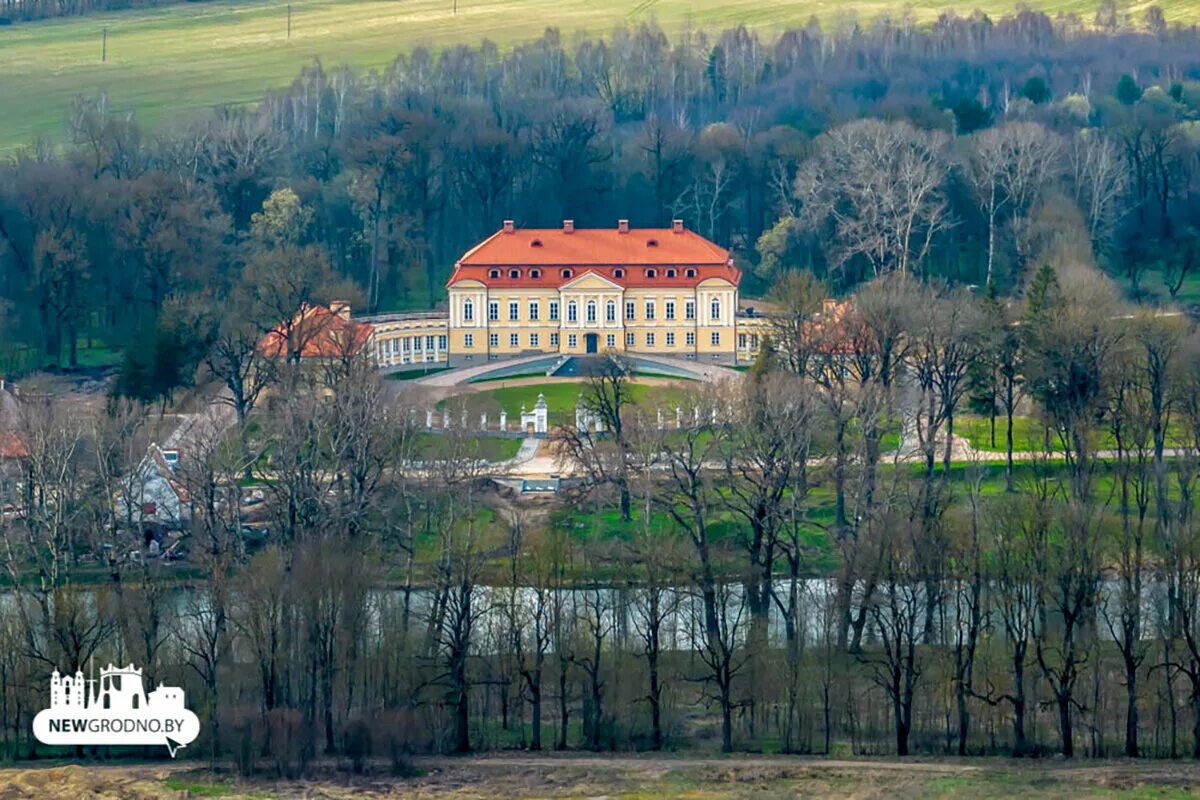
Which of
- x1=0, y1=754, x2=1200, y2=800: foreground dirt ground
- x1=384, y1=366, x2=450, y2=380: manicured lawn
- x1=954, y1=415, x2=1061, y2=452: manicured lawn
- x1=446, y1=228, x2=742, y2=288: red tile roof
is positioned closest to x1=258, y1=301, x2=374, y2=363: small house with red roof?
x1=384, y1=366, x2=450, y2=380: manicured lawn

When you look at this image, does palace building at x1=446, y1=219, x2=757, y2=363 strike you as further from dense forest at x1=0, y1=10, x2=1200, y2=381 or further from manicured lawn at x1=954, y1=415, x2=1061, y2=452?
manicured lawn at x1=954, y1=415, x2=1061, y2=452

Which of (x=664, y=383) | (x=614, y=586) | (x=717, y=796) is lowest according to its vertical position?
(x=717, y=796)

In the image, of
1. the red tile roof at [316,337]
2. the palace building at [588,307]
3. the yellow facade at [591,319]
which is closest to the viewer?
the red tile roof at [316,337]

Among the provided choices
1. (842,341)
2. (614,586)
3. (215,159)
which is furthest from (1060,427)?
(215,159)

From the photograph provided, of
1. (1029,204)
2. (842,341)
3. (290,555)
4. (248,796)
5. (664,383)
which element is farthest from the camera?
(1029,204)

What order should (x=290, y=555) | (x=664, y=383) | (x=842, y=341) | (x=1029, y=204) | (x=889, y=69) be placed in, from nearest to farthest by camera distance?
1. (x=290, y=555)
2. (x=842, y=341)
3. (x=664, y=383)
4. (x=1029, y=204)
5. (x=889, y=69)

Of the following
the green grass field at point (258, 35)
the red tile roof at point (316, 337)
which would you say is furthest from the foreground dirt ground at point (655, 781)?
the green grass field at point (258, 35)

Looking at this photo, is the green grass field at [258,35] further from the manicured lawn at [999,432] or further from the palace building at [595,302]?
the manicured lawn at [999,432]

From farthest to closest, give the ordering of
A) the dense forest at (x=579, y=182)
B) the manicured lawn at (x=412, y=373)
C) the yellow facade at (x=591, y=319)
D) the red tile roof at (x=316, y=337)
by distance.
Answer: the dense forest at (x=579, y=182)
the yellow facade at (x=591, y=319)
the manicured lawn at (x=412, y=373)
the red tile roof at (x=316, y=337)

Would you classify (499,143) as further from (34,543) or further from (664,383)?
(34,543)
